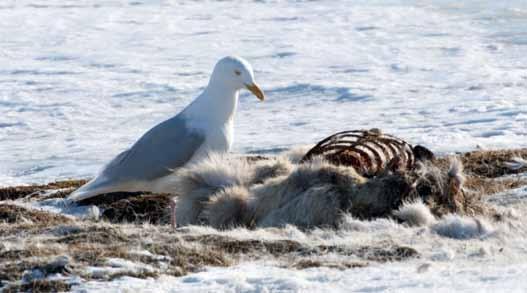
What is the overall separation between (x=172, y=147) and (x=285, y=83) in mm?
10507

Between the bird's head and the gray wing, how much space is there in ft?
2.26

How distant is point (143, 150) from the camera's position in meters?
8.78

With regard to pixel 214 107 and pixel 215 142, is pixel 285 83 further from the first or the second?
pixel 215 142

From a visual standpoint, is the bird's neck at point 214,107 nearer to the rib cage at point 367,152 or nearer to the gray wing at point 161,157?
the gray wing at point 161,157

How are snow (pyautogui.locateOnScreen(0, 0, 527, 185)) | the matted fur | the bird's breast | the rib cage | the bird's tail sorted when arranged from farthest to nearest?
snow (pyautogui.locateOnScreen(0, 0, 527, 185)) < the bird's breast < the bird's tail < the rib cage < the matted fur

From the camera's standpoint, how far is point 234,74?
9289 millimetres

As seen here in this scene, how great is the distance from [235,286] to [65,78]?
16.7 metres

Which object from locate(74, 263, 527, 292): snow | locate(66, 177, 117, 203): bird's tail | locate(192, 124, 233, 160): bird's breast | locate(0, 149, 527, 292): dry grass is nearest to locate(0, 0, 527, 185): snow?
locate(66, 177, 117, 203): bird's tail

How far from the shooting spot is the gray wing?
28.3ft

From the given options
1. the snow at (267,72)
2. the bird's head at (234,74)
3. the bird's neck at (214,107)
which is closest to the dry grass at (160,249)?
the bird's neck at (214,107)

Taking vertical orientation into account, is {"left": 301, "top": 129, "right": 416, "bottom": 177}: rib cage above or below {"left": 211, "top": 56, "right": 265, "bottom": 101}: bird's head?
below

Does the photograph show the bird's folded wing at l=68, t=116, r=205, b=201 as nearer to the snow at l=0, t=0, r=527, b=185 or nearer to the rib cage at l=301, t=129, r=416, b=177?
the rib cage at l=301, t=129, r=416, b=177

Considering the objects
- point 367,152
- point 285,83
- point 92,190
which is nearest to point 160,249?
point 367,152

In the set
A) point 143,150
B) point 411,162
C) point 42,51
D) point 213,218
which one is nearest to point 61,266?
point 213,218
